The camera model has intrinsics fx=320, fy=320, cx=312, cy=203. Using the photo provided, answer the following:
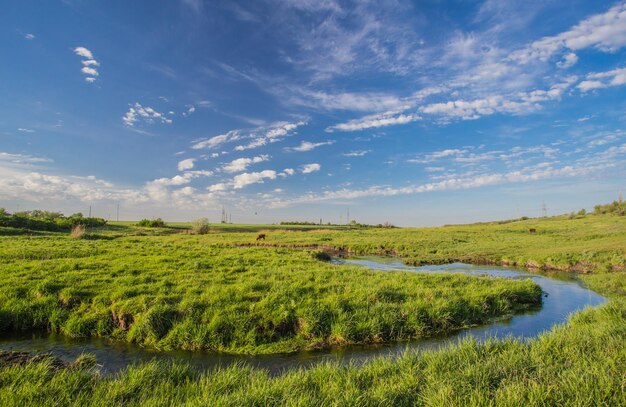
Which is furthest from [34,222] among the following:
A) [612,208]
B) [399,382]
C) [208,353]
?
[612,208]

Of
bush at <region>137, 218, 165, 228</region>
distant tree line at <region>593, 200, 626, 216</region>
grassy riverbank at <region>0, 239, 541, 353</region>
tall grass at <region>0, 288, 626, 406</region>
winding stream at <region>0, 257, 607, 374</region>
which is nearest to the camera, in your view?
→ tall grass at <region>0, 288, 626, 406</region>

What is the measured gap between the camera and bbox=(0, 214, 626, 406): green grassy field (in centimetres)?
566

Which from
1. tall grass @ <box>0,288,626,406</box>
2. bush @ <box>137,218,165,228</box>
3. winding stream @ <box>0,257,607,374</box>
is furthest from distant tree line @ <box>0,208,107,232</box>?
tall grass @ <box>0,288,626,406</box>

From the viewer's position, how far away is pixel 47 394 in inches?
227

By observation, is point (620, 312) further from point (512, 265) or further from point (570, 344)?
point (512, 265)

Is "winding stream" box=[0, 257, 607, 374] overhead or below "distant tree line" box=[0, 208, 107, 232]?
below

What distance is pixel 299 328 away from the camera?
10977 mm

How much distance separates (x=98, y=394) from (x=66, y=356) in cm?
426

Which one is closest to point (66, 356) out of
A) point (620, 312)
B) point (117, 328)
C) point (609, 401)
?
point (117, 328)

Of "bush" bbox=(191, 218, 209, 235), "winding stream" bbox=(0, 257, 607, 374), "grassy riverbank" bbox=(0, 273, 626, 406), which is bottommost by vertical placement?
"winding stream" bbox=(0, 257, 607, 374)

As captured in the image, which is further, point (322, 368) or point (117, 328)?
point (117, 328)

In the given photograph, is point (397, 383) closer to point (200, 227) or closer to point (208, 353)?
point (208, 353)

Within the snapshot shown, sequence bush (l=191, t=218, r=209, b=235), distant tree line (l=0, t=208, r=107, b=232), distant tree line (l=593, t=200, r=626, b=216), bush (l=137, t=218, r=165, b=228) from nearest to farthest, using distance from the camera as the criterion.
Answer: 1. distant tree line (l=0, t=208, r=107, b=232)
2. bush (l=191, t=218, r=209, b=235)
3. distant tree line (l=593, t=200, r=626, b=216)
4. bush (l=137, t=218, r=165, b=228)

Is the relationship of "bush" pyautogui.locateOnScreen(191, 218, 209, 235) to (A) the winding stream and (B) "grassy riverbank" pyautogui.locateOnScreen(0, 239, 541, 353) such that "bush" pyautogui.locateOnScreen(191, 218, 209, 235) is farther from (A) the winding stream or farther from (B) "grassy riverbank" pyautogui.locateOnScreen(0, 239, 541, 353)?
(A) the winding stream
